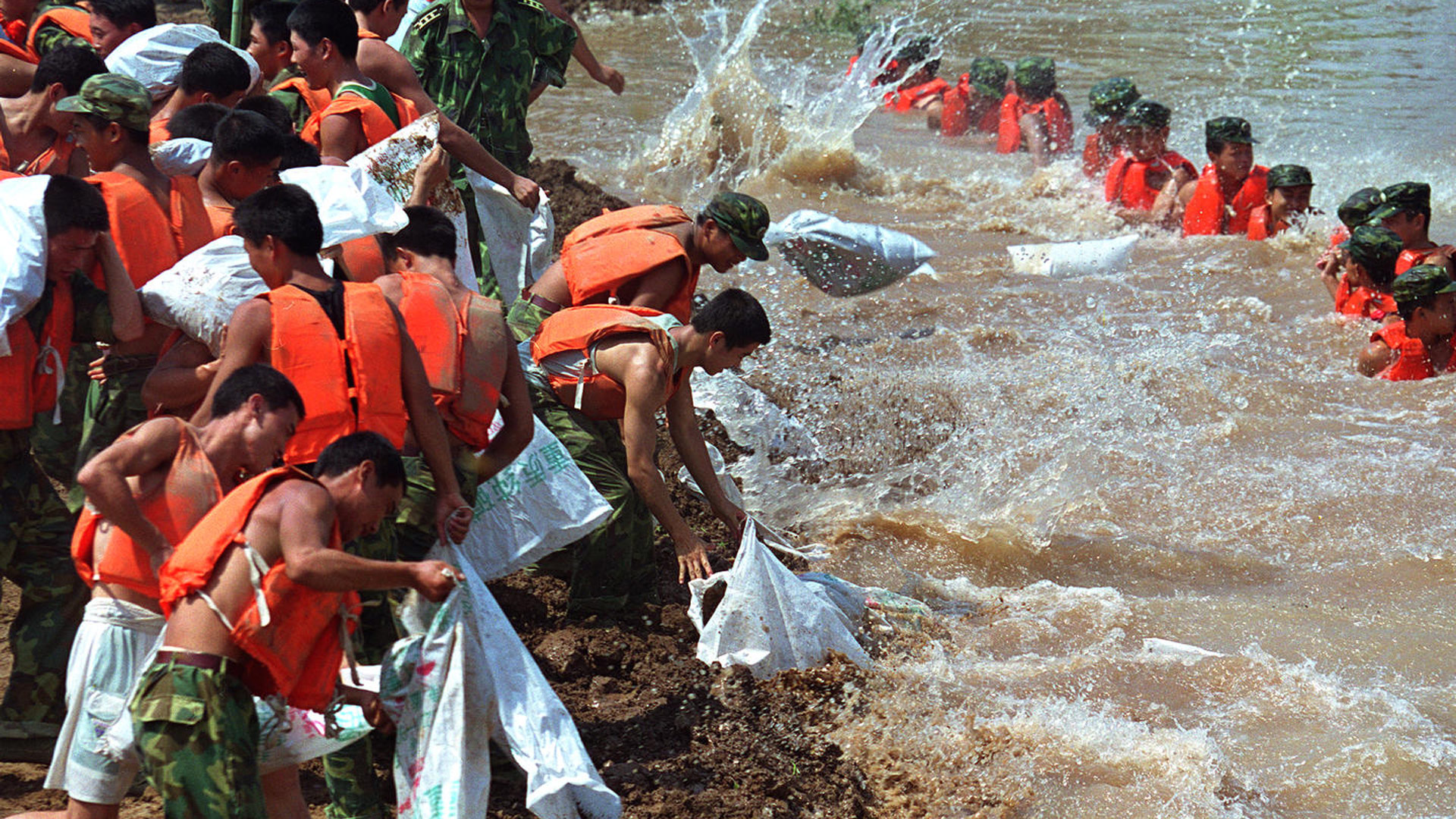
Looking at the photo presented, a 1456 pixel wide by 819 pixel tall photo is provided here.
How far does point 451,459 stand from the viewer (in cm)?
371

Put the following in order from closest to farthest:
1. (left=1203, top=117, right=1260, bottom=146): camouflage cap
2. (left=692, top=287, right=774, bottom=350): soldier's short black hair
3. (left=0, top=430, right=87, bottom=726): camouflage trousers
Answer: (left=0, top=430, right=87, bottom=726): camouflage trousers, (left=692, top=287, right=774, bottom=350): soldier's short black hair, (left=1203, top=117, right=1260, bottom=146): camouflage cap

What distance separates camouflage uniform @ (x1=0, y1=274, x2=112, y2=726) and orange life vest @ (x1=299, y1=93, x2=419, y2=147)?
4.63 feet

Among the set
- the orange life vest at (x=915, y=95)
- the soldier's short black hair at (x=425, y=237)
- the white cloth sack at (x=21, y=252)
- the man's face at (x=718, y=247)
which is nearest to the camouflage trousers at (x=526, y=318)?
the man's face at (x=718, y=247)

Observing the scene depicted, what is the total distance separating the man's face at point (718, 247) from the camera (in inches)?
188

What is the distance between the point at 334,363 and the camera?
325cm

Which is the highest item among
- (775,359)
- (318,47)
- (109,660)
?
(318,47)

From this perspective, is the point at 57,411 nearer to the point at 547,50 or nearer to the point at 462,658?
the point at 462,658

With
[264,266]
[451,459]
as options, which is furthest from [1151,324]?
[264,266]

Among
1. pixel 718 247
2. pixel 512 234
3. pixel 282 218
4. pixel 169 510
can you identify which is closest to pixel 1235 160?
pixel 512 234

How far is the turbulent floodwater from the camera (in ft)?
13.5

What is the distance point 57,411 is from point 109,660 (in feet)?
3.50

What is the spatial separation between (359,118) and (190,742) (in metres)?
2.74

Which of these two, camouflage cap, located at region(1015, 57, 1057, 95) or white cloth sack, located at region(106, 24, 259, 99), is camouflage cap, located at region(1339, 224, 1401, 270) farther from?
camouflage cap, located at region(1015, 57, 1057, 95)

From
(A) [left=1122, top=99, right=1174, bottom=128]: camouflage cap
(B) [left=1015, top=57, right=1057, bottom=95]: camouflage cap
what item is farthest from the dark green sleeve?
(B) [left=1015, top=57, right=1057, bottom=95]: camouflage cap
